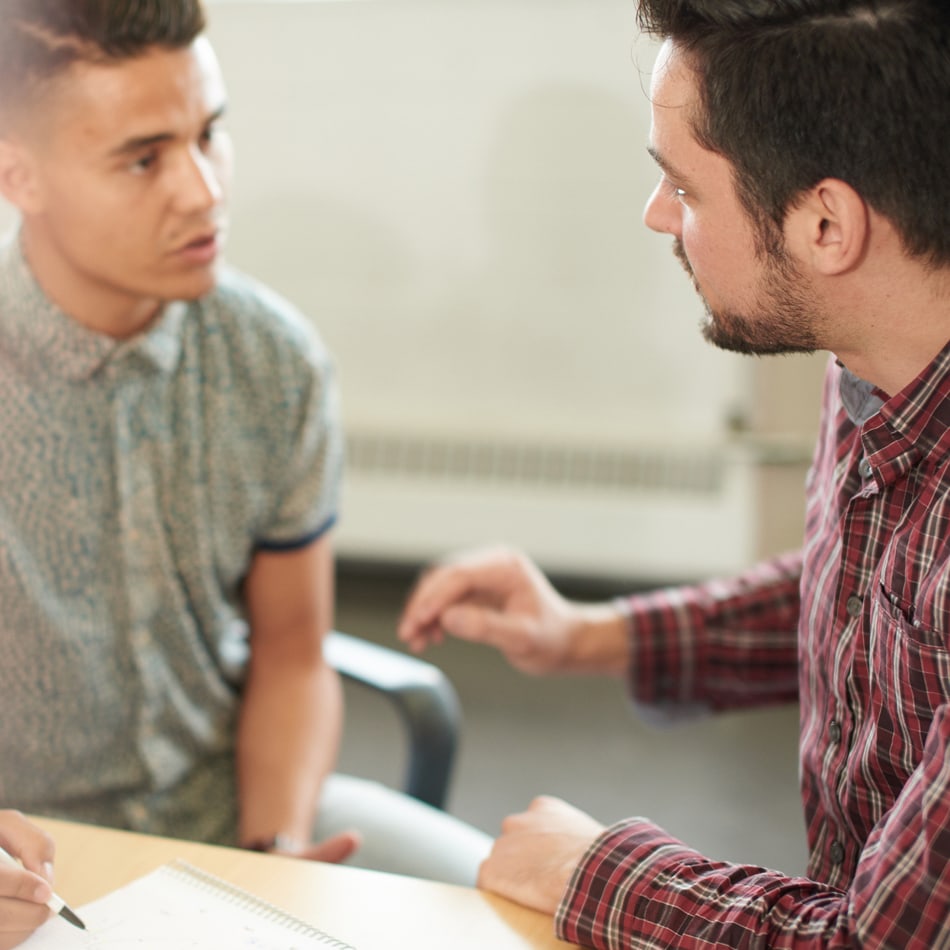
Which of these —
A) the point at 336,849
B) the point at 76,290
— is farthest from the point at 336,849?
the point at 76,290

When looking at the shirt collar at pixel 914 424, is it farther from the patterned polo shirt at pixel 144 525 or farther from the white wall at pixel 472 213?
the white wall at pixel 472 213

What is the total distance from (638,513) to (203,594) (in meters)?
1.60

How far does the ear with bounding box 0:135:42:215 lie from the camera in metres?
1.34

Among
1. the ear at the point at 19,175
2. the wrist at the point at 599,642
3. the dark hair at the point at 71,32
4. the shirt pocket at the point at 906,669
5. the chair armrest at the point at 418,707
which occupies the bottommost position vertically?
the chair armrest at the point at 418,707

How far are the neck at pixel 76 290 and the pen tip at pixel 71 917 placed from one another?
2.20 ft

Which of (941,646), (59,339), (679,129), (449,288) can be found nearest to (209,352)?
(59,339)

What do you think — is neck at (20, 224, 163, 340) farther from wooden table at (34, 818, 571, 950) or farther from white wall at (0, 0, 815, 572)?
white wall at (0, 0, 815, 572)

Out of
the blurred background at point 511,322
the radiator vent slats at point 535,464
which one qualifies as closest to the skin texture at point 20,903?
the blurred background at point 511,322

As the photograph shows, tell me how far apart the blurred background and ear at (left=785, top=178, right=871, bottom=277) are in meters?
1.77

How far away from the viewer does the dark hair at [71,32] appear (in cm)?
126

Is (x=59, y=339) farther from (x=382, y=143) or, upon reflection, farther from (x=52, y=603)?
(x=382, y=143)

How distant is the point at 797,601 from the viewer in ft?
4.31

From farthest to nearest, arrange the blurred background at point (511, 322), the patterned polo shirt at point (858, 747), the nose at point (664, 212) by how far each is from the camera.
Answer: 1. the blurred background at point (511, 322)
2. the nose at point (664, 212)
3. the patterned polo shirt at point (858, 747)

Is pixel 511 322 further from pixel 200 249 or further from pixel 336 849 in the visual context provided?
pixel 336 849
